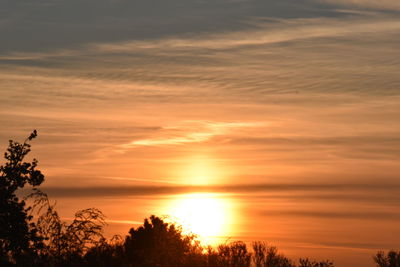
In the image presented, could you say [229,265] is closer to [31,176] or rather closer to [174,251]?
[174,251]

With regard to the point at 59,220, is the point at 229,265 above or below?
above

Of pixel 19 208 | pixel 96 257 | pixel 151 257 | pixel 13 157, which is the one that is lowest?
pixel 96 257

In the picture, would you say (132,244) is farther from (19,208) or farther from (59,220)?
(59,220)

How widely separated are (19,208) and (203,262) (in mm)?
22394

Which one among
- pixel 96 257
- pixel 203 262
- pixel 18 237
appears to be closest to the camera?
pixel 96 257

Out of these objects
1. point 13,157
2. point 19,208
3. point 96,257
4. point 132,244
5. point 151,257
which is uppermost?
point 132,244

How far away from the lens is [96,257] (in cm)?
4000

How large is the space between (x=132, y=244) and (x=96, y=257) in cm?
11580

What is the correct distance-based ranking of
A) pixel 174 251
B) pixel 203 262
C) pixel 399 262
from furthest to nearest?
pixel 399 262
pixel 203 262
pixel 174 251

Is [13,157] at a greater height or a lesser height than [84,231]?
greater

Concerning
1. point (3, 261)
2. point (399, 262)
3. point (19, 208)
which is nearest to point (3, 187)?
point (19, 208)

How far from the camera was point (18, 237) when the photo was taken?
77250 mm

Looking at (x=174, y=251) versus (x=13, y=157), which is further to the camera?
(x=13, y=157)

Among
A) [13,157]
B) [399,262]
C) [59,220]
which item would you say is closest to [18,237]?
[13,157]
